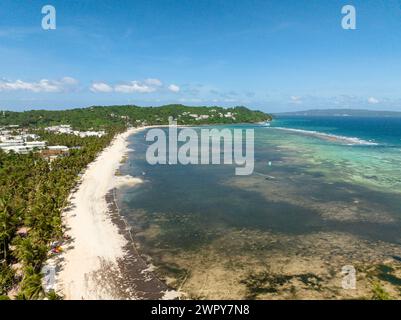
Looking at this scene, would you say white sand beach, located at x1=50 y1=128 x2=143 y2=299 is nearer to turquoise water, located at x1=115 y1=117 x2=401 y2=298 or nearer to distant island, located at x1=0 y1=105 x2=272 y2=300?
distant island, located at x1=0 y1=105 x2=272 y2=300

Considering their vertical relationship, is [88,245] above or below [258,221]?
below

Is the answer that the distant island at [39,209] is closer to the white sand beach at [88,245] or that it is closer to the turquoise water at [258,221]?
the white sand beach at [88,245]

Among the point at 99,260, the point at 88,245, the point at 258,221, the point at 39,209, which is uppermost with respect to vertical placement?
the point at 39,209

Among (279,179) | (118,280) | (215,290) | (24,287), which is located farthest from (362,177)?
(24,287)

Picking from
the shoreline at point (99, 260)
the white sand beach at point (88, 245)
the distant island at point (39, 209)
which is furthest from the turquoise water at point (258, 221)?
the distant island at point (39, 209)

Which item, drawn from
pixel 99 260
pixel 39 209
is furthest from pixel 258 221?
pixel 39 209

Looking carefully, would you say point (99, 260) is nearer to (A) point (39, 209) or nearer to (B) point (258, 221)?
(A) point (39, 209)
